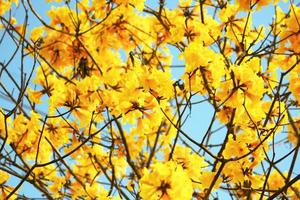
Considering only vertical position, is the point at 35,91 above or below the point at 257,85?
above

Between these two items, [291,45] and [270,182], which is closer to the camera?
[291,45]

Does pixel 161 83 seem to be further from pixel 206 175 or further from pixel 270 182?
pixel 270 182

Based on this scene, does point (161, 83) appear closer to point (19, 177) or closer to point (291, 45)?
point (291, 45)

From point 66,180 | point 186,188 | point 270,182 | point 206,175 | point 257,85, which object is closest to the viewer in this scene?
point 186,188

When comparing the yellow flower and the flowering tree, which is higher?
the flowering tree

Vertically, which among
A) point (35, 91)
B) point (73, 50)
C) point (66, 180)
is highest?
point (73, 50)

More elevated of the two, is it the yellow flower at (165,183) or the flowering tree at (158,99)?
the flowering tree at (158,99)

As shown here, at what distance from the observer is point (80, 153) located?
430 cm

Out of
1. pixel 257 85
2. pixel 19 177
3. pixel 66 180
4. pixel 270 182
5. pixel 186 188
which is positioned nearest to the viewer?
pixel 186 188

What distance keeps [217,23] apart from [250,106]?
Result: 4.80ft

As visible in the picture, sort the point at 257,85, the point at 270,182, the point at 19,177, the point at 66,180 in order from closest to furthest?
the point at 257,85, the point at 19,177, the point at 270,182, the point at 66,180

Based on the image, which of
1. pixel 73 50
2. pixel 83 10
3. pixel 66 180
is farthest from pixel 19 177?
pixel 83 10

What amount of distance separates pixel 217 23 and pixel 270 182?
4.38ft

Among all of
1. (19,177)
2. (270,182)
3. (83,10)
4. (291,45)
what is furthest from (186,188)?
(83,10)
